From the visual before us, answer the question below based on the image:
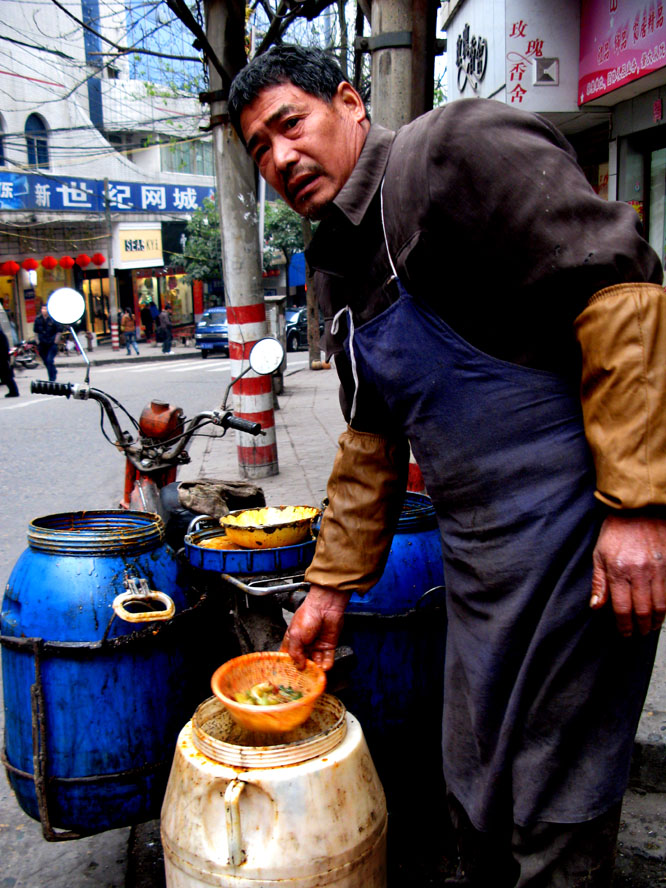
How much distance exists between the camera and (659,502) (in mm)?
1320

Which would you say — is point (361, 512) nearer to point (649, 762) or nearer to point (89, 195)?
point (649, 762)

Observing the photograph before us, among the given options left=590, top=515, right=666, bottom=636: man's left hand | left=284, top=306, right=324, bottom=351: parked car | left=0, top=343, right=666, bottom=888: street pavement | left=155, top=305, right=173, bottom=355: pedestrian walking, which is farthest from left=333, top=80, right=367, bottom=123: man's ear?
left=155, top=305, right=173, bottom=355: pedestrian walking

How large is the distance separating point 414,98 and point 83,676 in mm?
3016

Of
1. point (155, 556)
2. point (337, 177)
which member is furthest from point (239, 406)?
point (337, 177)

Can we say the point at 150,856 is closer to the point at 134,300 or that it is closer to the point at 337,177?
the point at 337,177

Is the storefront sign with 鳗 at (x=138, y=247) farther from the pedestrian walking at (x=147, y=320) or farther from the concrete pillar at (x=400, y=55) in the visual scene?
the concrete pillar at (x=400, y=55)

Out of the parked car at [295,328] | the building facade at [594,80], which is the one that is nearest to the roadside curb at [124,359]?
the parked car at [295,328]

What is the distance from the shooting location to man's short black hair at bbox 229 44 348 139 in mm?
1680

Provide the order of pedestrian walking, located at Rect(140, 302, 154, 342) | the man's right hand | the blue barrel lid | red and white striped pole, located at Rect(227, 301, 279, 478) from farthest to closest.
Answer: pedestrian walking, located at Rect(140, 302, 154, 342) < red and white striped pole, located at Rect(227, 301, 279, 478) < the blue barrel lid < the man's right hand

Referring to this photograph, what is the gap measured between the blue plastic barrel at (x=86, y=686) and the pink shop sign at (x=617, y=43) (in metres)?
5.03

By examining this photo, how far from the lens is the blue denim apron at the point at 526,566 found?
145cm

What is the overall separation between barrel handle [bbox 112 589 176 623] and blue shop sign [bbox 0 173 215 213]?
24410 mm

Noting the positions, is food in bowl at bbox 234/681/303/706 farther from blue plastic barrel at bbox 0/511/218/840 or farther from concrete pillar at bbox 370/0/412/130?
concrete pillar at bbox 370/0/412/130

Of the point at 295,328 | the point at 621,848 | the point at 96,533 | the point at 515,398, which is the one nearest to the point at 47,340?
the point at 295,328
